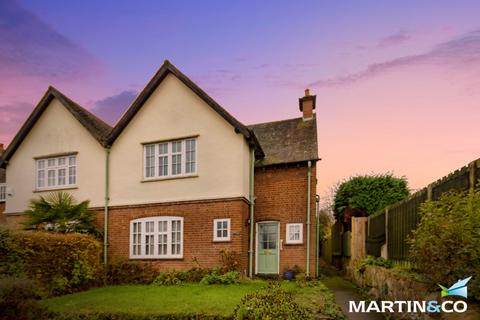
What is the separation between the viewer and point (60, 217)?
52.9 ft

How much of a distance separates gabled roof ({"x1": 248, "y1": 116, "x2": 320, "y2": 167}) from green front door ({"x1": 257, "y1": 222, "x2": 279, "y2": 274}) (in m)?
2.87

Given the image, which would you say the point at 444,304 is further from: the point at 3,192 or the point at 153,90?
the point at 3,192

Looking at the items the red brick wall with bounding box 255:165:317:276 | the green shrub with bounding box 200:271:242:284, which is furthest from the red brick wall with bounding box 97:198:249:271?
the red brick wall with bounding box 255:165:317:276

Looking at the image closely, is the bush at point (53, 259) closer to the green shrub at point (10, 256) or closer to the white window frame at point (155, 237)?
the green shrub at point (10, 256)

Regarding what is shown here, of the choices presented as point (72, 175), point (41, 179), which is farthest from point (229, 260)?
point (41, 179)

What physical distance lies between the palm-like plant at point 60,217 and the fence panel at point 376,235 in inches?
454

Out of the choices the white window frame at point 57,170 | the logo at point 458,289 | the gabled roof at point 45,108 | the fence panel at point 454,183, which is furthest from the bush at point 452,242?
the white window frame at point 57,170

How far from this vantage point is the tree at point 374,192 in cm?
1933

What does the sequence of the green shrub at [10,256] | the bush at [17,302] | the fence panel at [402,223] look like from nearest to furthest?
the bush at [17,302], the fence panel at [402,223], the green shrub at [10,256]

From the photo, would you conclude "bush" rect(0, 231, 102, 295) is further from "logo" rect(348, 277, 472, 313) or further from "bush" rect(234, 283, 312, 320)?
"logo" rect(348, 277, 472, 313)

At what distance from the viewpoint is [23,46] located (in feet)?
41.3

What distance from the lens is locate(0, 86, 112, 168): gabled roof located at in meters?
Answer: 18.3

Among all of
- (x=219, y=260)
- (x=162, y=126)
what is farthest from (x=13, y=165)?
(x=219, y=260)

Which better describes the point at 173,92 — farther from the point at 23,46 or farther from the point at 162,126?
the point at 23,46
